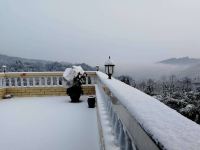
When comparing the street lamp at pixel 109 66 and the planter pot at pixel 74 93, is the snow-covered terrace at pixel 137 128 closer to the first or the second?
the street lamp at pixel 109 66

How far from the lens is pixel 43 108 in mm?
6336

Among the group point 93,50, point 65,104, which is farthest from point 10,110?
point 93,50

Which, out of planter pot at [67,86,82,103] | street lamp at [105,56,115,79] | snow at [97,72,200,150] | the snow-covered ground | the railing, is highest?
street lamp at [105,56,115,79]

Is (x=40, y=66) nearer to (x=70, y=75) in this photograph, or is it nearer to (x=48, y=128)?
(x=70, y=75)

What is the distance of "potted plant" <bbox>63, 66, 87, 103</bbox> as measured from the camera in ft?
23.7

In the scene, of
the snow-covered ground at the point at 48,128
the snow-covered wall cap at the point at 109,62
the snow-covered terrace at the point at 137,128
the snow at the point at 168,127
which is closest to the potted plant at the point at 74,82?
the snow-covered ground at the point at 48,128

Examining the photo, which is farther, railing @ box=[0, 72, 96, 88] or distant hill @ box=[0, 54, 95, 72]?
distant hill @ box=[0, 54, 95, 72]

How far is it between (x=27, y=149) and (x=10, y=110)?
305 cm

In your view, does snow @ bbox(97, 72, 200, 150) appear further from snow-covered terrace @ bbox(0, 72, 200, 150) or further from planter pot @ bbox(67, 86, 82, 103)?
planter pot @ bbox(67, 86, 82, 103)

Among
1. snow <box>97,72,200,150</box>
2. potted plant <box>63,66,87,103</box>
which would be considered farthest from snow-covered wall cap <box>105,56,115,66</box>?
snow <box>97,72,200,150</box>

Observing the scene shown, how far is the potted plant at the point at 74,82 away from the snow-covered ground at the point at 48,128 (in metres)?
0.81

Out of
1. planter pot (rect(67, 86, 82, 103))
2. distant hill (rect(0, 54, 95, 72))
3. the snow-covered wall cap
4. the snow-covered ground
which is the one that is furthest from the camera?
distant hill (rect(0, 54, 95, 72))

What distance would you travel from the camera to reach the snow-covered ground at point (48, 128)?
11.5ft

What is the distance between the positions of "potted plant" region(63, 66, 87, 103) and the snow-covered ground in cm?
81
